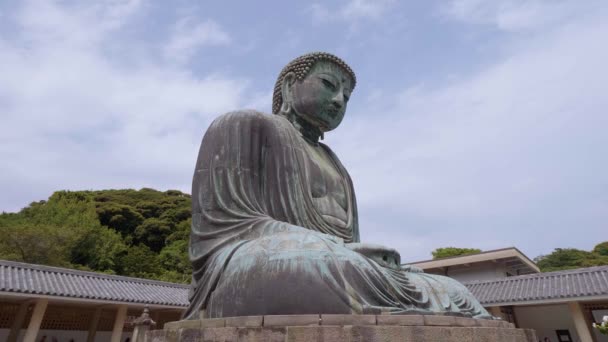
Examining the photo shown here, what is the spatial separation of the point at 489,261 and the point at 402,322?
22.6 m

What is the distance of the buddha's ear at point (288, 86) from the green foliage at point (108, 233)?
69.2ft

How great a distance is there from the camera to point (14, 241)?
69.7ft

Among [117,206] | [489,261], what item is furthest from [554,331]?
[117,206]

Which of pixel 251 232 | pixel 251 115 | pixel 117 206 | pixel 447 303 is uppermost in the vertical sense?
pixel 117 206

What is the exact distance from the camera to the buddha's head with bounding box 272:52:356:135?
5555 millimetres

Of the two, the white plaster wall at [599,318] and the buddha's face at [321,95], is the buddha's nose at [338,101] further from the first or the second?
the white plaster wall at [599,318]

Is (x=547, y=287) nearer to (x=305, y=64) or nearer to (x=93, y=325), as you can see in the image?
(x=305, y=64)

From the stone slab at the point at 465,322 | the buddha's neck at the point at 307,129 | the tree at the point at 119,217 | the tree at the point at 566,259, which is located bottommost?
the stone slab at the point at 465,322

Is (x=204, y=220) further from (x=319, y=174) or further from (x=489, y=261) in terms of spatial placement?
(x=489, y=261)

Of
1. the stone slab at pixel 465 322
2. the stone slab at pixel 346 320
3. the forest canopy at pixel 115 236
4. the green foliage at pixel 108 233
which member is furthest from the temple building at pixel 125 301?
the stone slab at pixel 465 322

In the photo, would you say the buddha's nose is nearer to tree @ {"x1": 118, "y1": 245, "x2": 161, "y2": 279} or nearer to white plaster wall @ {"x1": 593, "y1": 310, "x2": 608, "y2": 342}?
white plaster wall @ {"x1": 593, "y1": 310, "x2": 608, "y2": 342}

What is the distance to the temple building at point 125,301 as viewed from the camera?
13.6 meters

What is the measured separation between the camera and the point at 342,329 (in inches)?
109

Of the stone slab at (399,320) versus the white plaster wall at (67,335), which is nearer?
the stone slab at (399,320)
